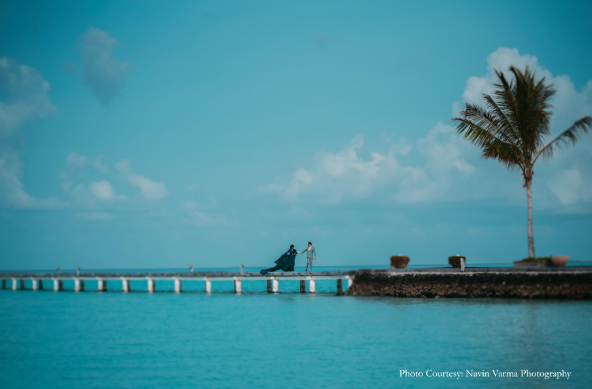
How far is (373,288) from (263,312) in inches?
246

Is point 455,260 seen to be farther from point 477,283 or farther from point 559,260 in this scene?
point 559,260

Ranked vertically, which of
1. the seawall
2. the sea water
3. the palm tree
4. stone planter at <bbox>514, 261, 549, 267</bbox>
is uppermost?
the palm tree

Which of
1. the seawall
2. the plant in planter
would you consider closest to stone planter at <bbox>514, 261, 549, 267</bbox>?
the plant in planter

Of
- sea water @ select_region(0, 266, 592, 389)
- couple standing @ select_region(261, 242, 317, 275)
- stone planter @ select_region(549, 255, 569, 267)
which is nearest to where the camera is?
sea water @ select_region(0, 266, 592, 389)

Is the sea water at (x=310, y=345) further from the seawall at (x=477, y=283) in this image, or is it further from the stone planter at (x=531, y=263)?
the stone planter at (x=531, y=263)

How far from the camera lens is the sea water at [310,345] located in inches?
628

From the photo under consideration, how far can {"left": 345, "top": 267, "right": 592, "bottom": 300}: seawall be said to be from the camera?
2370 cm

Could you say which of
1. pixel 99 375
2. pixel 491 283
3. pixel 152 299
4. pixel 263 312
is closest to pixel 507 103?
pixel 491 283

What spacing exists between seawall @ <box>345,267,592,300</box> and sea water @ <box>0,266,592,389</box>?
1.69 feet

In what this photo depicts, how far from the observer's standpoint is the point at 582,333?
722 inches

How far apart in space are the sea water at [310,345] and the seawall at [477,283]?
52cm

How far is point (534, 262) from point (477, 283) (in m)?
2.81

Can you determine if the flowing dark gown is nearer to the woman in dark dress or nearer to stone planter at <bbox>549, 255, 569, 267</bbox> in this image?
the woman in dark dress

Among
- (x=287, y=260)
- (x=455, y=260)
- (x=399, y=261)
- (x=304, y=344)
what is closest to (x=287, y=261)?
(x=287, y=260)
